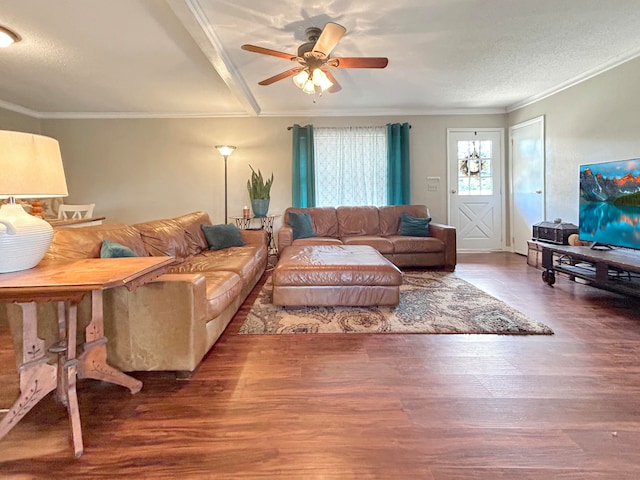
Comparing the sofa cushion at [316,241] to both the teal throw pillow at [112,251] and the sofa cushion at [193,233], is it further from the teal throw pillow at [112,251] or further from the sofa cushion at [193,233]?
the teal throw pillow at [112,251]

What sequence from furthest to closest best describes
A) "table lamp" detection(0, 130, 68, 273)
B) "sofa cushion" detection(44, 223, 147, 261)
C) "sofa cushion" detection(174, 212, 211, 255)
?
"sofa cushion" detection(174, 212, 211, 255)
"sofa cushion" detection(44, 223, 147, 261)
"table lamp" detection(0, 130, 68, 273)

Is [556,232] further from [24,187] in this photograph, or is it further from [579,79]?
[24,187]

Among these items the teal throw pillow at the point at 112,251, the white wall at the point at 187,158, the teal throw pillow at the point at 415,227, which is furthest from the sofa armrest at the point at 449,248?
the teal throw pillow at the point at 112,251

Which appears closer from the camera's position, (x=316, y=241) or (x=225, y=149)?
(x=316, y=241)

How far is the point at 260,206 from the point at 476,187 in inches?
145

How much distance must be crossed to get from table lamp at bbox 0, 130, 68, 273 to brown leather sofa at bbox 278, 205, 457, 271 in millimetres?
3075

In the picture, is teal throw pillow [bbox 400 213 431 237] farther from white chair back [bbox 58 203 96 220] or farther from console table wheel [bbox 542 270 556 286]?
white chair back [bbox 58 203 96 220]

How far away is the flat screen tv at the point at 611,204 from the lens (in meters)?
2.96

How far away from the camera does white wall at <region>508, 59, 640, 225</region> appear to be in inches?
136

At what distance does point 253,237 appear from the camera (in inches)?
162

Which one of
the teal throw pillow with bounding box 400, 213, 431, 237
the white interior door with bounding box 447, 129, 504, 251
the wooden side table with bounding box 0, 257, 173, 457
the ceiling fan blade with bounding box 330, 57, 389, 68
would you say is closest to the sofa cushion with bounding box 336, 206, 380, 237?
the teal throw pillow with bounding box 400, 213, 431, 237

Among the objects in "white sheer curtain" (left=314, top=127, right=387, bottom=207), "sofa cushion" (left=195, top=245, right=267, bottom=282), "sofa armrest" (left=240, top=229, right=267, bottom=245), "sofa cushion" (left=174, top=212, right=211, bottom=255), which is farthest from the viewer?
"white sheer curtain" (left=314, top=127, right=387, bottom=207)

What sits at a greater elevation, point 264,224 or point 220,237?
point 264,224

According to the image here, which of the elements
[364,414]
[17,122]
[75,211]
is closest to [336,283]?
[364,414]
